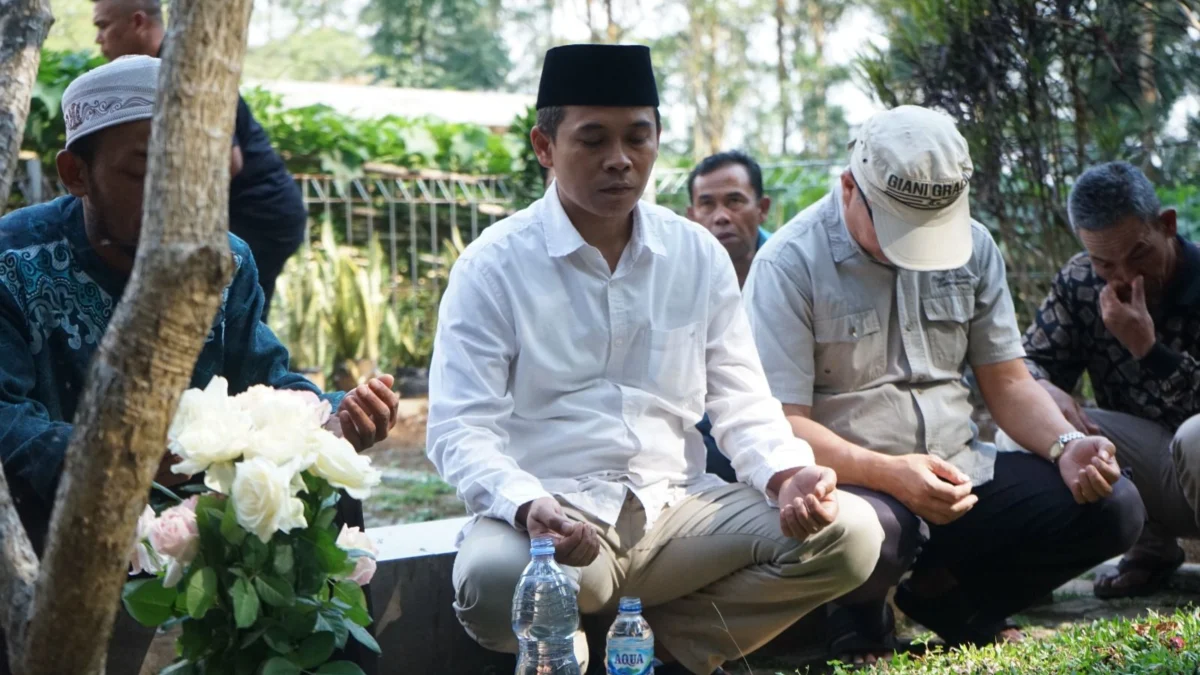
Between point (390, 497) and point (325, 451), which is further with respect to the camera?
point (390, 497)

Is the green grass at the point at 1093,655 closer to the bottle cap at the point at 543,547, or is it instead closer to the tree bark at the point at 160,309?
the bottle cap at the point at 543,547

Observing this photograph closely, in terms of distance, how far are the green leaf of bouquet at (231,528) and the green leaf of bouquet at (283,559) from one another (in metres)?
0.07

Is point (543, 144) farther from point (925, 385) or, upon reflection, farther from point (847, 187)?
point (925, 385)

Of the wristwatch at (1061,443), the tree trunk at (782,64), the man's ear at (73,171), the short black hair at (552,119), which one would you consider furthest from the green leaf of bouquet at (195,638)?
the tree trunk at (782,64)

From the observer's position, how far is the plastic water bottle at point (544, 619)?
3.16 m

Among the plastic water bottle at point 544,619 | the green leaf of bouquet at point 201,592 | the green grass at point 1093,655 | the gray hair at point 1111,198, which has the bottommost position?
the green grass at point 1093,655

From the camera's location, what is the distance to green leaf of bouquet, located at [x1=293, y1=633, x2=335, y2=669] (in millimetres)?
2371

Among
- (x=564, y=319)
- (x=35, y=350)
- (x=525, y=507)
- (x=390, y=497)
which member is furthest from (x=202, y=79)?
(x=390, y=497)

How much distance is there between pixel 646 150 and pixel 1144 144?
18.3 ft

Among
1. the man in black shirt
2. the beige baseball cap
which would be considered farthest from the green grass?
the man in black shirt

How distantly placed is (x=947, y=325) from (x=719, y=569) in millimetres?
1222

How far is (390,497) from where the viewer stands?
7684 mm

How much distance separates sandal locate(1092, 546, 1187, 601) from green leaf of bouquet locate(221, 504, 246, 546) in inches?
156

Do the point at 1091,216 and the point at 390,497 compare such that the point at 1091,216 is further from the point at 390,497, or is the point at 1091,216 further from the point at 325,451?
the point at 390,497
